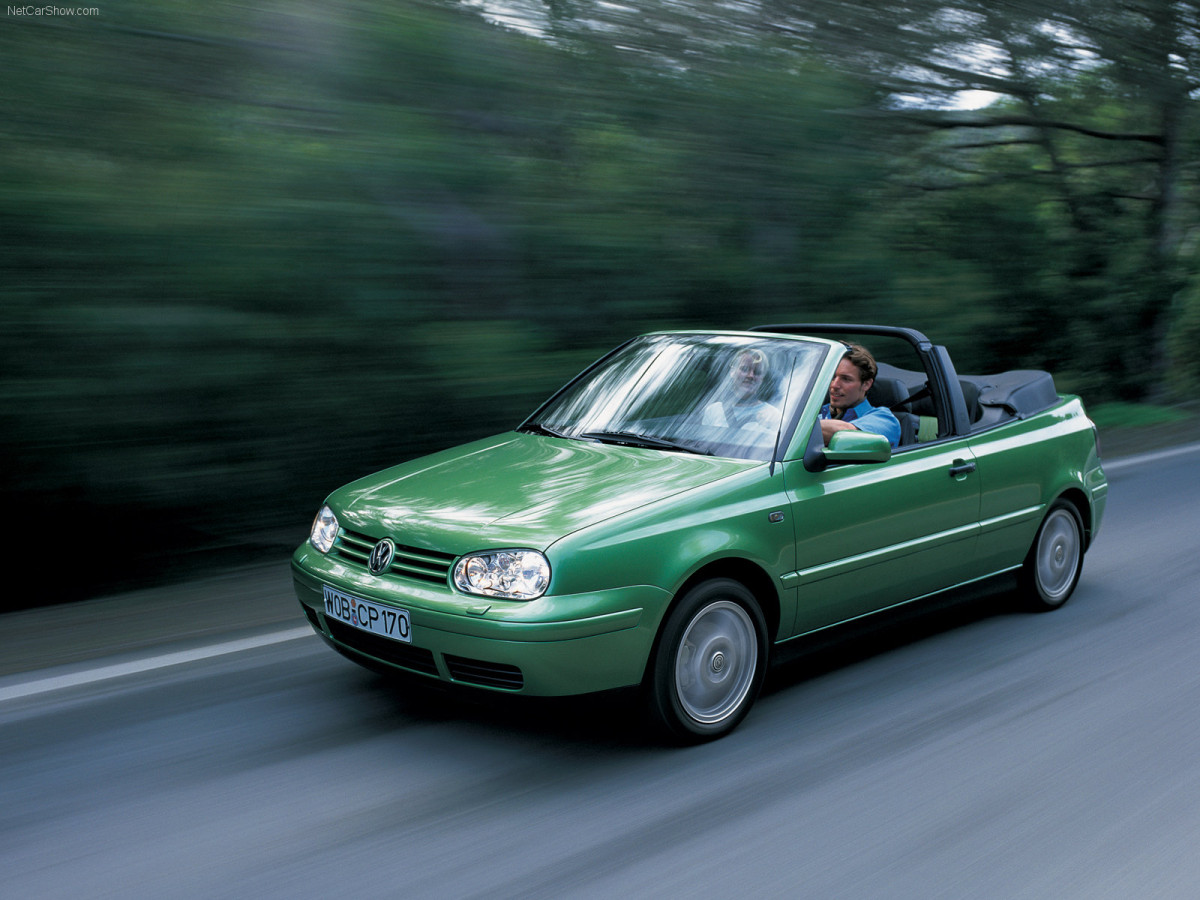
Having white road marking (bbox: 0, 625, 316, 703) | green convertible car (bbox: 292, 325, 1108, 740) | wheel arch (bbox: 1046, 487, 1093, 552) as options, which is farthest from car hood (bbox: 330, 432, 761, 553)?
wheel arch (bbox: 1046, 487, 1093, 552)

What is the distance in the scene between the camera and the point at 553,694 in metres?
3.92

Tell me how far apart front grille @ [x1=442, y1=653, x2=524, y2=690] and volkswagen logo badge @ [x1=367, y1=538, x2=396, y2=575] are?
42 centimetres

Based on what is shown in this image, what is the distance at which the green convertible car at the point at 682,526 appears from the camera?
3.93 m

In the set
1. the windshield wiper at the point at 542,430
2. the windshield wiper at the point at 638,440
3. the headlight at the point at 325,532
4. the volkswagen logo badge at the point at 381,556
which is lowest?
the headlight at the point at 325,532

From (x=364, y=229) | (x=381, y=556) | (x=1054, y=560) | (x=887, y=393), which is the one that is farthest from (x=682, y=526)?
(x=364, y=229)

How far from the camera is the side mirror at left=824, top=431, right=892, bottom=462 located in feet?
15.1

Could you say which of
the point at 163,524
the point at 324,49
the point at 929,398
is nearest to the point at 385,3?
the point at 324,49

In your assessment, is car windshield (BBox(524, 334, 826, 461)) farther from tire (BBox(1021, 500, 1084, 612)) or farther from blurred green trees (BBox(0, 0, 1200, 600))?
blurred green trees (BBox(0, 0, 1200, 600))

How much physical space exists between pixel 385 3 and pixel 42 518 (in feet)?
12.1

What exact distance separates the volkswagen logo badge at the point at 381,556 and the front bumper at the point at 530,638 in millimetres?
75

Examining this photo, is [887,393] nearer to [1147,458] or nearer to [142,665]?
[142,665]

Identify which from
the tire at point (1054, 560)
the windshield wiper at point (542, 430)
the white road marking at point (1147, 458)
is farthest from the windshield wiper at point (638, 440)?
the white road marking at point (1147, 458)

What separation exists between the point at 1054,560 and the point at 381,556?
143 inches

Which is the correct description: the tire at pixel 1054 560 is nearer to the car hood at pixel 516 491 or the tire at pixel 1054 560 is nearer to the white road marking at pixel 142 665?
the car hood at pixel 516 491
